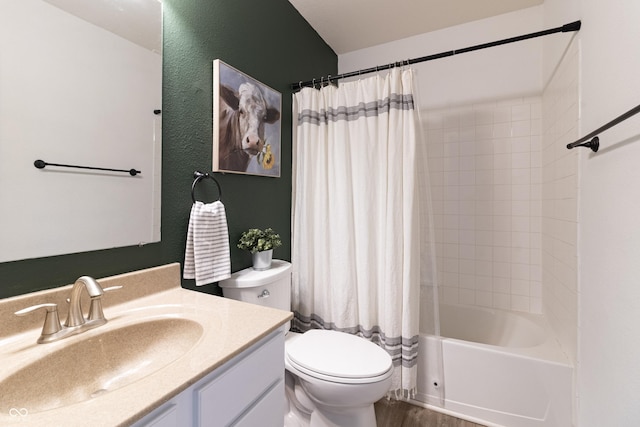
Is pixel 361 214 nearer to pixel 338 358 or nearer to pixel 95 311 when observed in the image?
pixel 338 358

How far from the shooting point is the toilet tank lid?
1.29m

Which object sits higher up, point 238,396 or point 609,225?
point 609,225

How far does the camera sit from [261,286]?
1.33m

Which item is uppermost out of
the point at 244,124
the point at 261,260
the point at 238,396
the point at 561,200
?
the point at 244,124

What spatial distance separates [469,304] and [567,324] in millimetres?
807

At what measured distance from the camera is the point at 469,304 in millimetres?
2236

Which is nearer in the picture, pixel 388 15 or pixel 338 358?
pixel 338 358

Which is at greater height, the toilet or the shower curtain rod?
the shower curtain rod

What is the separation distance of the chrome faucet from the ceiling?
2.04 metres

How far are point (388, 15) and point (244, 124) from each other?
4.69 ft

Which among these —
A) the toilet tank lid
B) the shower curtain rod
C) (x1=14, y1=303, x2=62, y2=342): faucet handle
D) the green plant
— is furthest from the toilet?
the shower curtain rod

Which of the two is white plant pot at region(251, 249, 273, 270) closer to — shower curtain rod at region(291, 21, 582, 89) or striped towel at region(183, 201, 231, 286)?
striped towel at region(183, 201, 231, 286)

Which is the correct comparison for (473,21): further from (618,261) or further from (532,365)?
(532,365)

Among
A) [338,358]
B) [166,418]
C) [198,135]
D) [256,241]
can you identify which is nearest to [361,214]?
[256,241]
